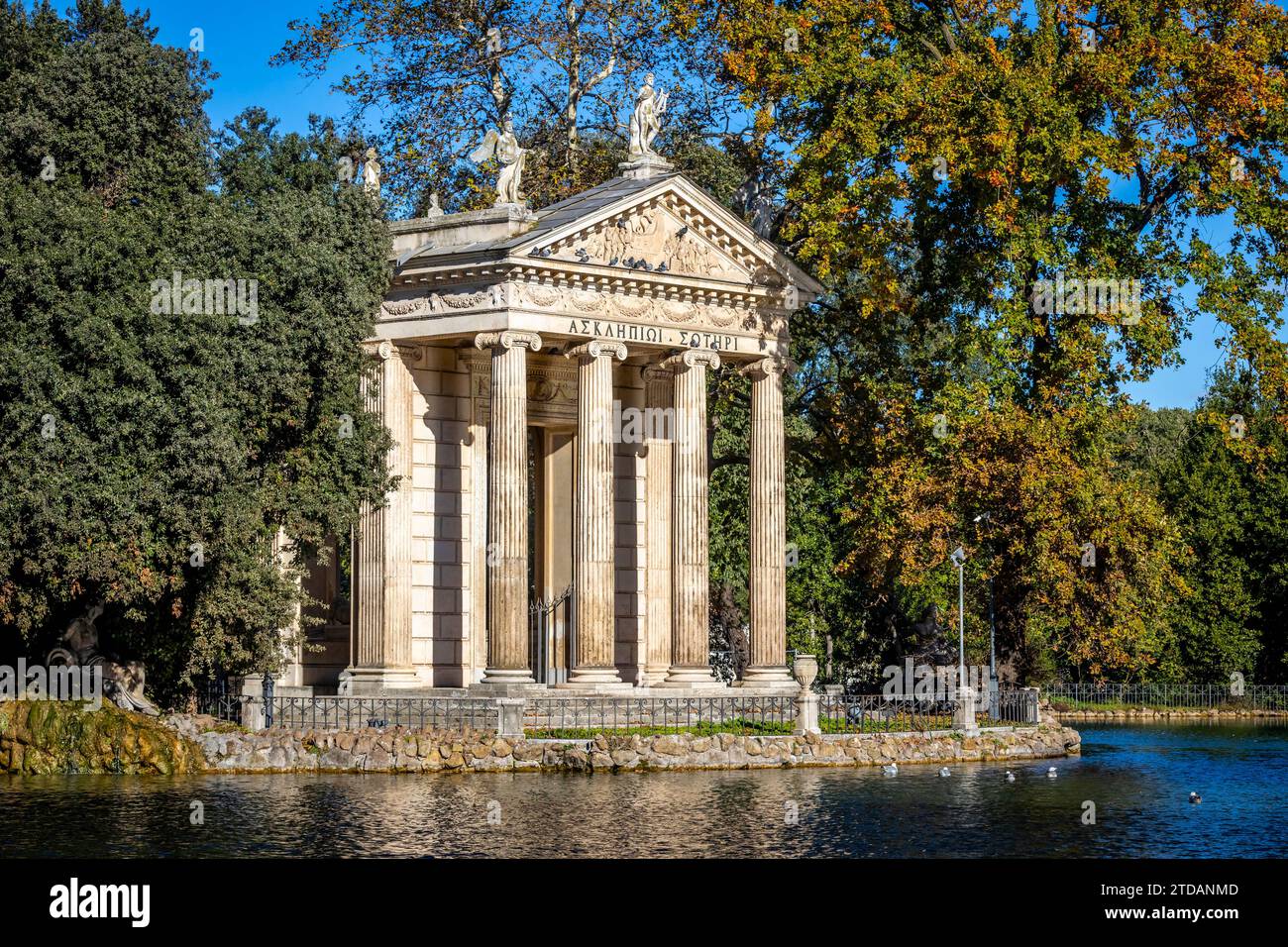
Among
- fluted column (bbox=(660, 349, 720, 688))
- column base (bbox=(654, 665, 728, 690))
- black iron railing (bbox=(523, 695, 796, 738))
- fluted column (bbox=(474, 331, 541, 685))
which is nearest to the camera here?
black iron railing (bbox=(523, 695, 796, 738))

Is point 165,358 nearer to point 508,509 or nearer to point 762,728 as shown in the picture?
point 508,509

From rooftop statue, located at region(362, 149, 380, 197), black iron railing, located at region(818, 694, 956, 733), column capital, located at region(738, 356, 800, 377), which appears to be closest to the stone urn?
black iron railing, located at region(818, 694, 956, 733)

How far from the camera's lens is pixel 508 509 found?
142ft

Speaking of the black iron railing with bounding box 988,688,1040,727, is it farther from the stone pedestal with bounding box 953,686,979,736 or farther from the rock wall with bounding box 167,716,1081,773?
the rock wall with bounding box 167,716,1081,773

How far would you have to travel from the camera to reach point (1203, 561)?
259 ft

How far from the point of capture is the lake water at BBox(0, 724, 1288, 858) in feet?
83.6

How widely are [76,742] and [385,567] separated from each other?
10370mm

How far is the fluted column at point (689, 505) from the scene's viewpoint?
47.1 m

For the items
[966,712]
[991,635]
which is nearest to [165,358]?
[966,712]

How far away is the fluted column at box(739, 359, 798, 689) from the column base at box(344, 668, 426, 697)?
8467 millimetres

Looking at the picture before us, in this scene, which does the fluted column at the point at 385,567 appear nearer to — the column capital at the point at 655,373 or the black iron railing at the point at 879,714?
the column capital at the point at 655,373

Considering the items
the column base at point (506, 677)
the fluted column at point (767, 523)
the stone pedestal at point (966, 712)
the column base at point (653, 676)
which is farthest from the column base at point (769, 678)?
the column base at point (506, 677)

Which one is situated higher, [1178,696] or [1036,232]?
[1036,232]
